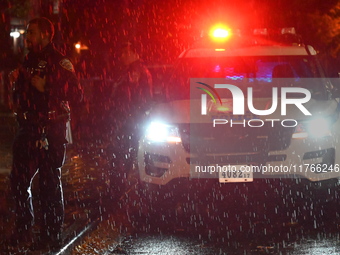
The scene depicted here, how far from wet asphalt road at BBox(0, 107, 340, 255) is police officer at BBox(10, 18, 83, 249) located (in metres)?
0.37

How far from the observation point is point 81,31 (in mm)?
18594

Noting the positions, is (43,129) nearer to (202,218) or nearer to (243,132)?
(202,218)

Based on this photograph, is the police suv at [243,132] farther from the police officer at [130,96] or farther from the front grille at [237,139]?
the police officer at [130,96]

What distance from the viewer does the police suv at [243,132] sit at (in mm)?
6809

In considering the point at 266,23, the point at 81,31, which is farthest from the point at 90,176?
the point at 266,23

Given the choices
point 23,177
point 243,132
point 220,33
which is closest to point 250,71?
point 220,33

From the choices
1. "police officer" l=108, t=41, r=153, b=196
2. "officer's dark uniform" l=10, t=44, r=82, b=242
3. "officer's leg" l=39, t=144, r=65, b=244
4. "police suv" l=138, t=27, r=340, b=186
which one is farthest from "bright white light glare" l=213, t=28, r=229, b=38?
"officer's leg" l=39, t=144, r=65, b=244

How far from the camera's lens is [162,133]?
7.18 meters

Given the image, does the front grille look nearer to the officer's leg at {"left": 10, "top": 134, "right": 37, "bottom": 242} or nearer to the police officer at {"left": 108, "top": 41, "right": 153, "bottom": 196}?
the police officer at {"left": 108, "top": 41, "right": 153, "bottom": 196}

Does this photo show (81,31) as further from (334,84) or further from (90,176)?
(334,84)

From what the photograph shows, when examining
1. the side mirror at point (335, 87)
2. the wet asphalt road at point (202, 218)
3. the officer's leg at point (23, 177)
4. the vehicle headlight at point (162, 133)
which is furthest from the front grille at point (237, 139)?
the officer's leg at point (23, 177)

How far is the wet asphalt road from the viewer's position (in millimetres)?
5816

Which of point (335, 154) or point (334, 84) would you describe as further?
point (334, 84)

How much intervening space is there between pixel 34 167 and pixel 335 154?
10.5ft
